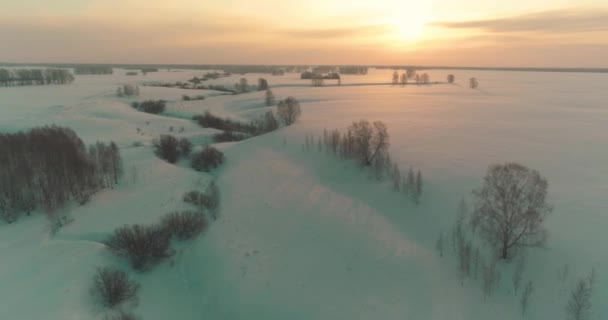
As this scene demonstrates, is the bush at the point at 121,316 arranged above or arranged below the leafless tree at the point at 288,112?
below

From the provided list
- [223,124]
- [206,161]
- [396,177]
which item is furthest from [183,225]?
[223,124]

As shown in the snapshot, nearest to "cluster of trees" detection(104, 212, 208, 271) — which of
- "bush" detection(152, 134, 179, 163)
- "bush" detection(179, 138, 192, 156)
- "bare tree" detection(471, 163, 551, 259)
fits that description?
"bush" detection(152, 134, 179, 163)

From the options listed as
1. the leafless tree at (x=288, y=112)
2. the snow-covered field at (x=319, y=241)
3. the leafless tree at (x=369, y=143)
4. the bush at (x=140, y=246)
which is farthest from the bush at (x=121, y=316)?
the leafless tree at (x=288, y=112)

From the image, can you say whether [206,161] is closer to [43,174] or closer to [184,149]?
[184,149]

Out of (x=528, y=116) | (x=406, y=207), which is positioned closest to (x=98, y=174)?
(x=406, y=207)

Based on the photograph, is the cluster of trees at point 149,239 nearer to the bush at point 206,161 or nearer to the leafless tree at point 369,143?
the bush at point 206,161

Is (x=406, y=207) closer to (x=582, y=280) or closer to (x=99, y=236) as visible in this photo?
(x=582, y=280)
